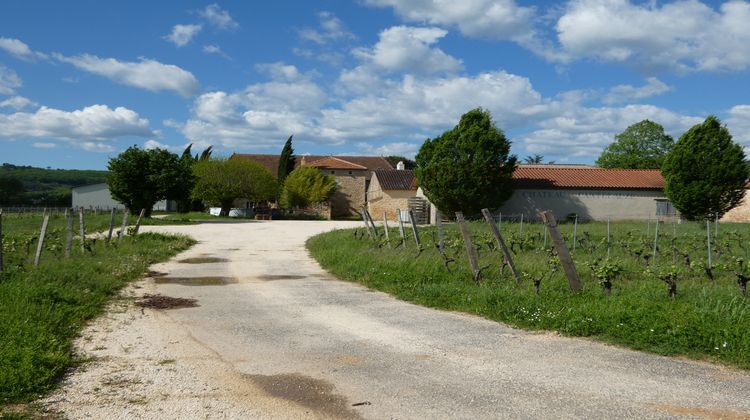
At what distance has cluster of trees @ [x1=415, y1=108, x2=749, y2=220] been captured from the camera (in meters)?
36.2

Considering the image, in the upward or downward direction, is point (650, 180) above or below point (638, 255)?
above

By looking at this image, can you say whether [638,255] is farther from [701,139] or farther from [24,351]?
[701,139]

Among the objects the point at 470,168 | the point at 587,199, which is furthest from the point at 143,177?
the point at 587,199

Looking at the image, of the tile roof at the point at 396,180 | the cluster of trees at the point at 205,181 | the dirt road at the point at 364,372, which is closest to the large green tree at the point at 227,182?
the cluster of trees at the point at 205,181

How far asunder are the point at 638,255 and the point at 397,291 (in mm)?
6498

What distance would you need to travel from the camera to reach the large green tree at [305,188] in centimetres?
5856

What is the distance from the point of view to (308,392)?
5047mm

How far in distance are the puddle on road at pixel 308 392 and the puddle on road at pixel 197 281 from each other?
7252 millimetres

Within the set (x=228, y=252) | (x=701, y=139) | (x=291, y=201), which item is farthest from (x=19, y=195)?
(x=701, y=139)

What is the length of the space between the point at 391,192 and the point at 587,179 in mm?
17159

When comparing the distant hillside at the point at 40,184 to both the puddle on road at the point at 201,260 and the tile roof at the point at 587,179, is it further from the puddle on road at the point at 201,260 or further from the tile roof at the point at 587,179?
the puddle on road at the point at 201,260

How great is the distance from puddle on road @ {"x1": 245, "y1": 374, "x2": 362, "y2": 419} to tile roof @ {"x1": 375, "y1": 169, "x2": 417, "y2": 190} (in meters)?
45.7

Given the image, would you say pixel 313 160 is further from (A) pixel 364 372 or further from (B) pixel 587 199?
Result: (A) pixel 364 372

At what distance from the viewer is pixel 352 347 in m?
6.67
